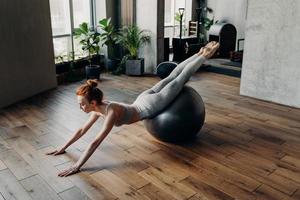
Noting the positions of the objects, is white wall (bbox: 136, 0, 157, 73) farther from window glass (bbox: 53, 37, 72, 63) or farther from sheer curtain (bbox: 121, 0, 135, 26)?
window glass (bbox: 53, 37, 72, 63)

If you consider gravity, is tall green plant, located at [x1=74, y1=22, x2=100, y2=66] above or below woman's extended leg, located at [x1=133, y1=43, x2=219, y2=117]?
above

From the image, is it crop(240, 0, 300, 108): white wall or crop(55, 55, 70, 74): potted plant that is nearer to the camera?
crop(240, 0, 300, 108): white wall

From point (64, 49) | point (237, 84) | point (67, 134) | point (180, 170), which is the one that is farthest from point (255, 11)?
point (64, 49)

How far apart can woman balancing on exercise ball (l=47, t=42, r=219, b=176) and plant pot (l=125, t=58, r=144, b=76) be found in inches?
112

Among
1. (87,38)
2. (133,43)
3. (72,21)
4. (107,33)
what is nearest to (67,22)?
(72,21)

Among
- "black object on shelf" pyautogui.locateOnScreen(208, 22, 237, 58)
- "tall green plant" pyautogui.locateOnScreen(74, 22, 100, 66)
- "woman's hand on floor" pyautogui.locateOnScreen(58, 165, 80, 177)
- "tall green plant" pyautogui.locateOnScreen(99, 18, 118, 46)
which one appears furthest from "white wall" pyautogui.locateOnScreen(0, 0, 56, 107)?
"black object on shelf" pyautogui.locateOnScreen(208, 22, 237, 58)

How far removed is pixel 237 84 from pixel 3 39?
4142mm

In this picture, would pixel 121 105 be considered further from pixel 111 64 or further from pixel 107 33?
pixel 111 64

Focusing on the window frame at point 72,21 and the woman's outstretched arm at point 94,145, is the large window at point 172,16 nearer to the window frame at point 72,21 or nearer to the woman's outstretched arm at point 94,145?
the window frame at point 72,21

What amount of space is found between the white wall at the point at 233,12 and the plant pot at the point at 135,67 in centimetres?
339

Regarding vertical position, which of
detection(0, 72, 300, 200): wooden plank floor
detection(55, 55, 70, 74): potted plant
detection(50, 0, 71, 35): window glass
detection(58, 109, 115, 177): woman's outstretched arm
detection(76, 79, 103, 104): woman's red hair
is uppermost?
detection(50, 0, 71, 35): window glass

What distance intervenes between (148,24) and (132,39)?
1.63 feet

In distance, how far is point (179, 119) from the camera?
3070mm

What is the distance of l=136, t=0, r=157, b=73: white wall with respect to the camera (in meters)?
6.14
